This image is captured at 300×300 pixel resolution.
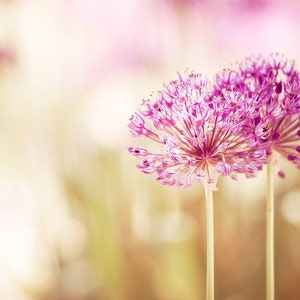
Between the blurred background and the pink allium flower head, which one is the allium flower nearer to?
the pink allium flower head

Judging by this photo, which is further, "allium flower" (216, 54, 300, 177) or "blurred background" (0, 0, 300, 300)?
"blurred background" (0, 0, 300, 300)

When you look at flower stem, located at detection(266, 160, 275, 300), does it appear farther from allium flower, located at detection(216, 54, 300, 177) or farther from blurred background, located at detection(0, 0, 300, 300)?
blurred background, located at detection(0, 0, 300, 300)

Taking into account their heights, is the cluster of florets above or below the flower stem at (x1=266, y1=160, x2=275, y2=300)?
above

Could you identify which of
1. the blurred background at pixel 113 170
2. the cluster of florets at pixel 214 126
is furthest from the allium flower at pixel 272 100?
the blurred background at pixel 113 170

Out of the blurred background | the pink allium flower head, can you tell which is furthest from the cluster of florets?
the blurred background

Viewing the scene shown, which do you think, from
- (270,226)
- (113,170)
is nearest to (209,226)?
(270,226)

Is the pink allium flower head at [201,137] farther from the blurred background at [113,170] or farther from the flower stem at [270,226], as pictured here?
the blurred background at [113,170]
